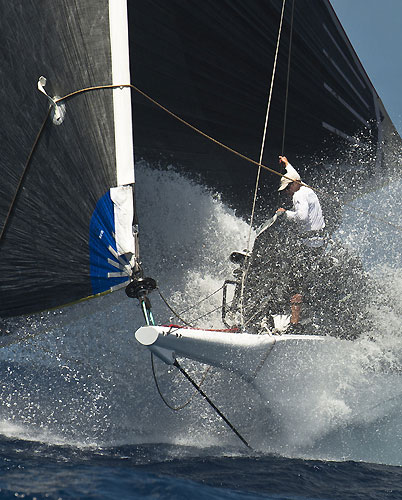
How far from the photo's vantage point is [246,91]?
6.92 metres

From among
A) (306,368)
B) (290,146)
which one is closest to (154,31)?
(290,146)

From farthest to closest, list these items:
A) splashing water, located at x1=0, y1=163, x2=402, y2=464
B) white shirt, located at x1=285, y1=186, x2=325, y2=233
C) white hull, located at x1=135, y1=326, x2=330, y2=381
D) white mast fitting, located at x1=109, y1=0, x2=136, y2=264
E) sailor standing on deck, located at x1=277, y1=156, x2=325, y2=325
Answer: white shirt, located at x1=285, y1=186, x2=325, y2=233
sailor standing on deck, located at x1=277, y1=156, x2=325, y2=325
splashing water, located at x1=0, y1=163, x2=402, y2=464
white mast fitting, located at x1=109, y1=0, x2=136, y2=264
white hull, located at x1=135, y1=326, x2=330, y2=381

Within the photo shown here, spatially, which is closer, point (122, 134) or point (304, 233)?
point (122, 134)

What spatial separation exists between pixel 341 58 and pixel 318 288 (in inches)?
134

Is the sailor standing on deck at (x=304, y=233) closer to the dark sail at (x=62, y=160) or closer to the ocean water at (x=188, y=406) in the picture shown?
the ocean water at (x=188, y=406)

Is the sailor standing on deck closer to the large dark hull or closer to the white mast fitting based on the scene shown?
the large dark hull

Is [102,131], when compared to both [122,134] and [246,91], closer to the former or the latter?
[122,134]

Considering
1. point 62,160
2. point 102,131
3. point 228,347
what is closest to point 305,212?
point 228,347

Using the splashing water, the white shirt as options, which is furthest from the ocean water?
the white shirt

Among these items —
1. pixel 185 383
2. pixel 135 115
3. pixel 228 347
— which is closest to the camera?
pixel 228 347

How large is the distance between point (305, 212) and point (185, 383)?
1.92 m

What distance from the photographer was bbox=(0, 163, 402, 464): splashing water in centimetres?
491

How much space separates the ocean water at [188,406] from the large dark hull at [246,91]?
1.55 ft

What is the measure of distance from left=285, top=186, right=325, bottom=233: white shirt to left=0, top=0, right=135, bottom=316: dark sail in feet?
6.70
